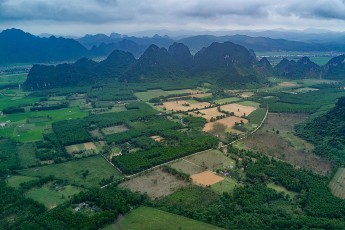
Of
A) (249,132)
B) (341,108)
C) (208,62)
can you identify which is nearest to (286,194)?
(249,132)

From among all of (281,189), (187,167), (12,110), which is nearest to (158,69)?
(12,110)

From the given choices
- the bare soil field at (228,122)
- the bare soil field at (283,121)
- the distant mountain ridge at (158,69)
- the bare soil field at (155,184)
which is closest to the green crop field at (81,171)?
the bare soil field at (155,184)

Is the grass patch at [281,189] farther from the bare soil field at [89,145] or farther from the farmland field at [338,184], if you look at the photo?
the bare soil field at [89,145]

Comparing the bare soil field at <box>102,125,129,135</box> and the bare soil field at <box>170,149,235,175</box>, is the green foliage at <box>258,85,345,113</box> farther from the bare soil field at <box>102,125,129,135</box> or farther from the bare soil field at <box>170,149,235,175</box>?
the bare soil field at <box>102,125,129,135</box>

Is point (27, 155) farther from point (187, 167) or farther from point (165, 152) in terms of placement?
point (187, 167)

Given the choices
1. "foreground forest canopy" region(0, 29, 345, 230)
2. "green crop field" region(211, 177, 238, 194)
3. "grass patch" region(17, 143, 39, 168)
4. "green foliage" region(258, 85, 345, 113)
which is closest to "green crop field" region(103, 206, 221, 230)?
"foreground forest canopy" region(0, 29, 345, 230)
